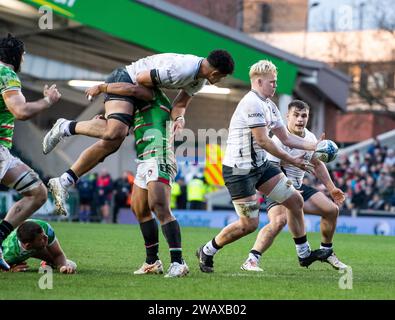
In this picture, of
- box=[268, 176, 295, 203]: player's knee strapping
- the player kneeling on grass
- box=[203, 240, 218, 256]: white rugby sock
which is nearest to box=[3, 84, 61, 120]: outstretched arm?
the player kneeling on grass

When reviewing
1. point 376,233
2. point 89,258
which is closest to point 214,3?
point 376,233

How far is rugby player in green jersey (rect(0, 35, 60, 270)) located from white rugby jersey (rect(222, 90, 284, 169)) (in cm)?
220

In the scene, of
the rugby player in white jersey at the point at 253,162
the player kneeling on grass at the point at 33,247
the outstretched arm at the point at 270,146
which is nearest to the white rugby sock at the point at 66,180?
the player kneeling on grass at the point at 33,247

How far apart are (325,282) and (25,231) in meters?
3.12

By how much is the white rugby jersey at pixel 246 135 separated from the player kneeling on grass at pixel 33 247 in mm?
2169

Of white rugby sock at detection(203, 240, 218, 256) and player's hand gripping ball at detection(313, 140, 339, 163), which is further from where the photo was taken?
white rugby sock at detection(203, 240, 218, 256)

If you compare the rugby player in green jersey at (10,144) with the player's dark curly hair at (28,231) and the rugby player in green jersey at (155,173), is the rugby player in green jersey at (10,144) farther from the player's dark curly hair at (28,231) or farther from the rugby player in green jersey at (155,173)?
the rugby player in green jersey at (155,173)

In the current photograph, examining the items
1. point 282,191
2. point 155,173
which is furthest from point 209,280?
point 282,191

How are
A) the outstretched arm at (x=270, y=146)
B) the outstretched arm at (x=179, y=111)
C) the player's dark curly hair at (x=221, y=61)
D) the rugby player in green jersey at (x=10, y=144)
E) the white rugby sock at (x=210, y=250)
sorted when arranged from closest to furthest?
the rugby player in green jersey at (x=10, y=144)
the player's dark curly hair at (x=221, y=61)
the outstretched arm at (x=179, y=111)
the outstretched arm at (x=270, y=146)
the white rugby sock at (x=210, y=250)

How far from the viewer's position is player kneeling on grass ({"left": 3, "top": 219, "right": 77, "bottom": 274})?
995cm

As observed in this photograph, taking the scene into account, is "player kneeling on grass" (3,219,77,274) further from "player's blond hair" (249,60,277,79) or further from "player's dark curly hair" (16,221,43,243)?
"player's blond hair" (249,60,277,79)

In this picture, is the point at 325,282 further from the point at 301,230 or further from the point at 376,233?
the point at 376,233

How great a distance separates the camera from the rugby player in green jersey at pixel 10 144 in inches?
377

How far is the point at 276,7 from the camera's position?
2329 inches
